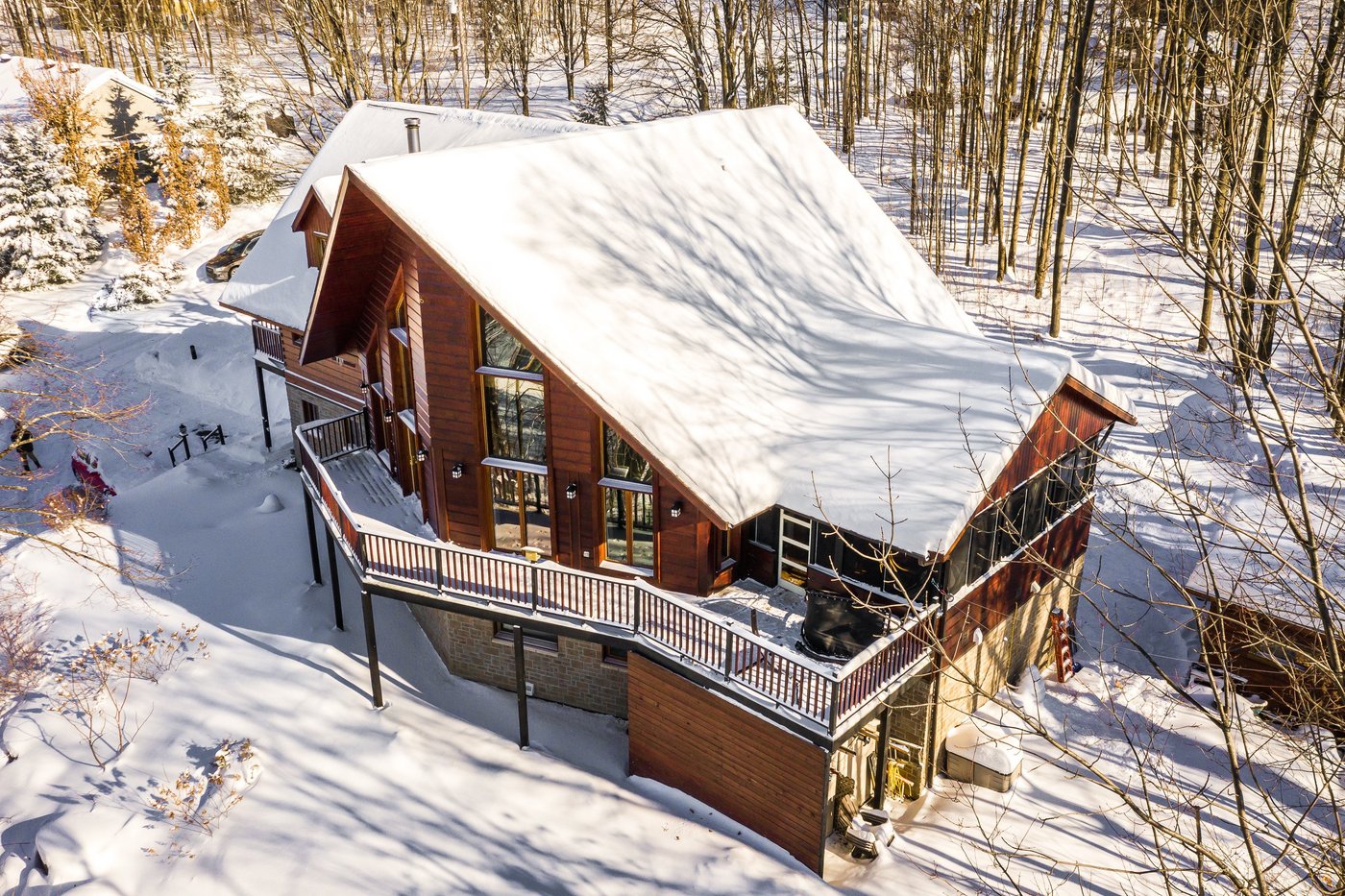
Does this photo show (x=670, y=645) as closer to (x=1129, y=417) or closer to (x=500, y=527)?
(x=500, y=527)

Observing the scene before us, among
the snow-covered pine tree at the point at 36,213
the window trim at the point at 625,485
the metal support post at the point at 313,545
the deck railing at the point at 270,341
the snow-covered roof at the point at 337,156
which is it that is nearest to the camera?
the window trim at the point at 625,485

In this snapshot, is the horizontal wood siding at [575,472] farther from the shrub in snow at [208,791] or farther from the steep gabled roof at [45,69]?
the steep gabled roof at [45,69]

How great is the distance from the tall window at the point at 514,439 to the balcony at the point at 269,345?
11348 millimetres

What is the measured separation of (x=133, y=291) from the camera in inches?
1443

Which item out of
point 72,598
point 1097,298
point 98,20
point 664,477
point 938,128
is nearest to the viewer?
point 664,477

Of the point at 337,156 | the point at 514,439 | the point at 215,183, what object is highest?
the point at 337,156

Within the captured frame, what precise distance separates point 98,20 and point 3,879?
58.7 metres

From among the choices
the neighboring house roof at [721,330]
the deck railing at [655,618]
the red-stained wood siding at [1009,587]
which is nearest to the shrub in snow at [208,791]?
the deck railing at [655,618]

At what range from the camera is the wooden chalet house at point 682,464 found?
45.7ft

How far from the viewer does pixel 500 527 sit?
55.3 feet

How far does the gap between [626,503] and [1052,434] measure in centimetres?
668

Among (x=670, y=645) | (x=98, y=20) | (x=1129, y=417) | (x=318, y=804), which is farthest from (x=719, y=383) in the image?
(x=98, y=20)

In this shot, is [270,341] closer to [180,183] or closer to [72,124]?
[180,183]

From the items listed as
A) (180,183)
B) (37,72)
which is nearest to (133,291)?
(180,183)
